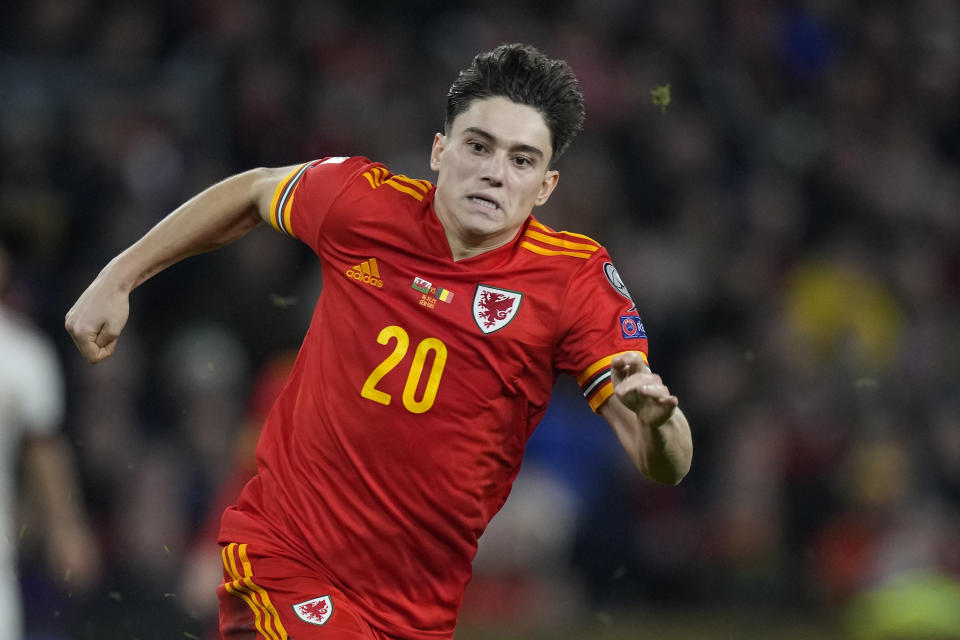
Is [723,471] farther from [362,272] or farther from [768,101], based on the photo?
[362,272]

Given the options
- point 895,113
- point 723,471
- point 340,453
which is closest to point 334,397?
point 340,453

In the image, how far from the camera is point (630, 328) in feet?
12.6

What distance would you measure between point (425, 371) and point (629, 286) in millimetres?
5574

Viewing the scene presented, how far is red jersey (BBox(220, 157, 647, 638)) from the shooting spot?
3.83 metres

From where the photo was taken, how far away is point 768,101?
11.1 m

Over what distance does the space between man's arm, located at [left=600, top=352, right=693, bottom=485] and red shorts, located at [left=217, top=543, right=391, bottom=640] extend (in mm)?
862

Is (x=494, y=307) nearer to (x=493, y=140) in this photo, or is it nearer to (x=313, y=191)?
(x=493, y=140)

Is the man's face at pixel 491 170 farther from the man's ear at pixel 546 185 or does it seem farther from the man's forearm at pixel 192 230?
the man's forearm at pixel 192 230

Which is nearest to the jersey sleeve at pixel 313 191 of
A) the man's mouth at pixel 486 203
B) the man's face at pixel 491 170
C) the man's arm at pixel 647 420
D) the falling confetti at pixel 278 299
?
the man's face at pixel 491 170

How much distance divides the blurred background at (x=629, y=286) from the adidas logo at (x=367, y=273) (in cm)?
361

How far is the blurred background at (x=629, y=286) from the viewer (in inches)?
321

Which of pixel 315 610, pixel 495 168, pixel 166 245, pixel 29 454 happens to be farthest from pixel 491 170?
pixel 29 454

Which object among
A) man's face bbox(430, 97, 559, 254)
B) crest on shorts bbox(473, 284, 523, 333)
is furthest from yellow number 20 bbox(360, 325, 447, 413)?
man's face bbox(430, 97, 559, 254)

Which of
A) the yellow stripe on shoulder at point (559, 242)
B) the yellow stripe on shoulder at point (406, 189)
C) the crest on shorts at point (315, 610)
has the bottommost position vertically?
the crest on shorts at point (315, 610)
